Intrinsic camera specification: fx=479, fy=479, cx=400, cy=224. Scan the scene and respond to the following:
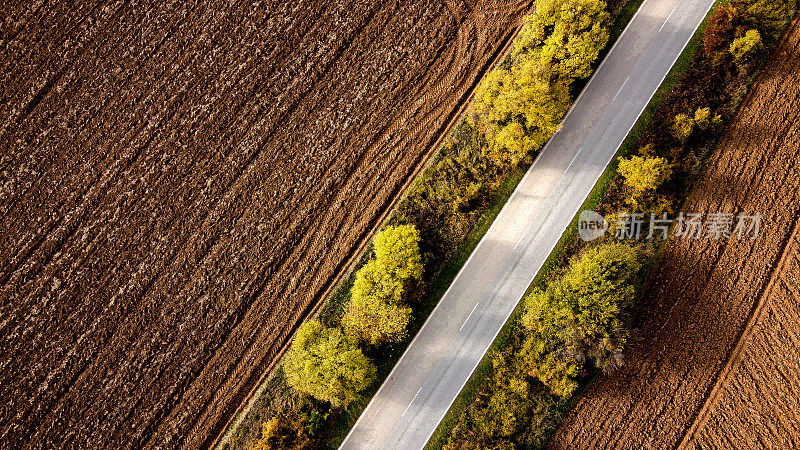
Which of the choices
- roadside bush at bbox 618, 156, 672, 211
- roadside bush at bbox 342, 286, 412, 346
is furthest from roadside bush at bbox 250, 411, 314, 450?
roadside bush at bbox 618, 156, 672, 211

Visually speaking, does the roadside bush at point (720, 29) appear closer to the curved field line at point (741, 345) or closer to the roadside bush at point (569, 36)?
the roadside bush at point (569, 36)

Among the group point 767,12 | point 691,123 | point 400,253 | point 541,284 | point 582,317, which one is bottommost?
point 400,253

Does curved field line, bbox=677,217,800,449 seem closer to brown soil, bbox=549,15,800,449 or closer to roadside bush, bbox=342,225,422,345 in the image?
brown soil, bbox=549,15,800,449

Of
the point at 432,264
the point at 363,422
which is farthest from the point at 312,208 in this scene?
the point at 363,422

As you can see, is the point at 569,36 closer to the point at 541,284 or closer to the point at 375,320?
the point at 541,284

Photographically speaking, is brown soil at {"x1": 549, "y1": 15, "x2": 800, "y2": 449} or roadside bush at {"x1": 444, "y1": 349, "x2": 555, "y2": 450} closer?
roadside bush at {"x1": 444, "y1": 349, "x2": 555, "y2": 450}

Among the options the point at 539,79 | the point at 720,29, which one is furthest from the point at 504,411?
the point at 720,29
